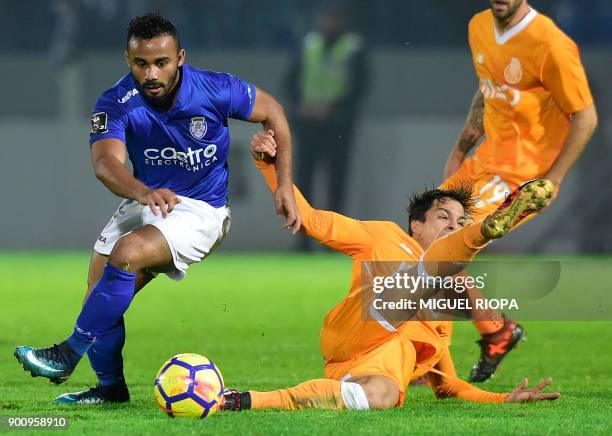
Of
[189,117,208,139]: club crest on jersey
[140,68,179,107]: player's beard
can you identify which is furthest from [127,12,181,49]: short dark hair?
[189,117,208,139]: club crest on jersey

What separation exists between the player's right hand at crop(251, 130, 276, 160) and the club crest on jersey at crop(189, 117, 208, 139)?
25 cm

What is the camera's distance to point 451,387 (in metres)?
5.73

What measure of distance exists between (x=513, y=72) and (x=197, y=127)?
2037 mm

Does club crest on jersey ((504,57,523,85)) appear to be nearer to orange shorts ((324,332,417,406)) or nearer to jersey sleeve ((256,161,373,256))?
jersey sleeve ((256,161,373,256))

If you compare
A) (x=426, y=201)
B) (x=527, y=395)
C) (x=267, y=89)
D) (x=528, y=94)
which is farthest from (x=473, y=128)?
(x=267, y=89)

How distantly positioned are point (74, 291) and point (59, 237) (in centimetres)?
452

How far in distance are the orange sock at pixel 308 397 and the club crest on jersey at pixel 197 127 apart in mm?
1317

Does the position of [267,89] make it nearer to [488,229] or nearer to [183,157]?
[183,157]

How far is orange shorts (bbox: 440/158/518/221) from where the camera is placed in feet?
22.2

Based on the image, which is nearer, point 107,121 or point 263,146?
point 107,121

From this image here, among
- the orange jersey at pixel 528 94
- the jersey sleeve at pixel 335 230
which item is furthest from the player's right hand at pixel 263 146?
the orange jersey at pixel 528 94

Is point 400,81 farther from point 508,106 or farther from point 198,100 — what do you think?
point 198,100

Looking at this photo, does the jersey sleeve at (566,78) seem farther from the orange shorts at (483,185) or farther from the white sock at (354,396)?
the white sock at (354,396)

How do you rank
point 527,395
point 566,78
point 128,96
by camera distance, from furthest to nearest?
point 566,78, point 128,96, point 527,395
